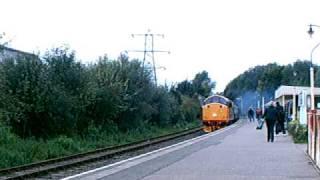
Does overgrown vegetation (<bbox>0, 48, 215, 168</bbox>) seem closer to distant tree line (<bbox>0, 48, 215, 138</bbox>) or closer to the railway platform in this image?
distant tree line (<bbox>0, 48, 215, 138</bbox>)

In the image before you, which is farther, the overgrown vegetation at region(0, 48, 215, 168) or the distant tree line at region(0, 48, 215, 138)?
the distant tree line at region(0, 48, 215, 138)

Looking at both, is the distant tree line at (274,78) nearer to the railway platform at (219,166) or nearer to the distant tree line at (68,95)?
the distant tree line at (68,95)

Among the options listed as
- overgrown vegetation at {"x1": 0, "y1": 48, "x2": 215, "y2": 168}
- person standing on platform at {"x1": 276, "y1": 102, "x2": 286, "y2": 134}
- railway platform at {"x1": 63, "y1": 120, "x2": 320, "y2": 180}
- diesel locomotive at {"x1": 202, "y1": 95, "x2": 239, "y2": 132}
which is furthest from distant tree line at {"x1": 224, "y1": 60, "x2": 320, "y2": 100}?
railway platform at {"x1": 63, "y1": 120, "x2": 320, "y2": 180}

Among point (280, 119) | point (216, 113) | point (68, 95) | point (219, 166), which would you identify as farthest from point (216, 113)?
point (219, 166)

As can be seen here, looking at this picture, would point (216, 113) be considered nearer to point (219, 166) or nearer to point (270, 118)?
point (270, 118)

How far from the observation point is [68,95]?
34.3 meters

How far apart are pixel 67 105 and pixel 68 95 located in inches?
47.2

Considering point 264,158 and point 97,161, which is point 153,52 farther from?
point 264,158

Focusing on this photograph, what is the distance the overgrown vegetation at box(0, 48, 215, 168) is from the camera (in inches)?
1117

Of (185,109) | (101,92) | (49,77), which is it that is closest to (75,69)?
(49,77)

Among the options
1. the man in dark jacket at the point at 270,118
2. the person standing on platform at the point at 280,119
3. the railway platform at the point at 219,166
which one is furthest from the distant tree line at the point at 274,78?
the railway platform at the point at 219,166

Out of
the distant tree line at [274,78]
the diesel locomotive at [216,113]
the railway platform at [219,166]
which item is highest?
the distant tree line at [274,78]

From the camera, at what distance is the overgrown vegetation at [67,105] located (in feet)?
93.1

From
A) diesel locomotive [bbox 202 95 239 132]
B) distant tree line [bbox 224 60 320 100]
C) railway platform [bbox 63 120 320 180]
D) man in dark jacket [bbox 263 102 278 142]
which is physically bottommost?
railway platform [bbox 63 120 320 180]
